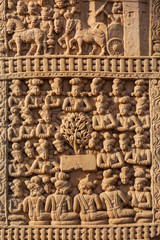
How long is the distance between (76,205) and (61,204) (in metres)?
0.18

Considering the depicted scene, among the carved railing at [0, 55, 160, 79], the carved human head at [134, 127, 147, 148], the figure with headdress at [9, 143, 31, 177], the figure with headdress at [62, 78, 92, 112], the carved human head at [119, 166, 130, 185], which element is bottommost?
the carved human head at [119, 166, 130, 185]

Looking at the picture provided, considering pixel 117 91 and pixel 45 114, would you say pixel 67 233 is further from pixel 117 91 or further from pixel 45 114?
pixel 117 91

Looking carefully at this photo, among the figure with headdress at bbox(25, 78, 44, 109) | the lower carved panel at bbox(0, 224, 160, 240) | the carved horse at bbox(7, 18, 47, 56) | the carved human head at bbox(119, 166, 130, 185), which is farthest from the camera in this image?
the carved horse at bbox(7, 18, 47, 56)

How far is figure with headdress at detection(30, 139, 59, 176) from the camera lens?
8.31 meters

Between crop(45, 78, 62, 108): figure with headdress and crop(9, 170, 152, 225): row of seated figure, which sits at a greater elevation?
crop(45, 78, 62, 108): figure with headdress

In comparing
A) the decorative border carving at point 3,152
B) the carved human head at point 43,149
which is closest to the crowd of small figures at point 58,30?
the decorative border carving at point 3,152

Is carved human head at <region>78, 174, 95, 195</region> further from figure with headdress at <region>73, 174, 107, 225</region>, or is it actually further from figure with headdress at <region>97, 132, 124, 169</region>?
figure with headdress at <region>97, 132, 124, 169</region>

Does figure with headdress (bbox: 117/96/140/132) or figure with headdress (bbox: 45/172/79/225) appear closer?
figure with headdress (bbox: 45/172/79/225)

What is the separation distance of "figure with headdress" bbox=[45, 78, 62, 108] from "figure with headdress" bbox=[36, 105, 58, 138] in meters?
0.08

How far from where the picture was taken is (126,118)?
8438 millimetres

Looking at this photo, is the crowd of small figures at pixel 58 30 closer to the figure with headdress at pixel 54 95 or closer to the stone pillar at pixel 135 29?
the stone pillar at pixel 135 29

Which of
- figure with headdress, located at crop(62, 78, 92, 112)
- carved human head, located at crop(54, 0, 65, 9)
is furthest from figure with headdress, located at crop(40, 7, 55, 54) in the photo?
figure with headdress, located at crop(62, 78, 92, 112)

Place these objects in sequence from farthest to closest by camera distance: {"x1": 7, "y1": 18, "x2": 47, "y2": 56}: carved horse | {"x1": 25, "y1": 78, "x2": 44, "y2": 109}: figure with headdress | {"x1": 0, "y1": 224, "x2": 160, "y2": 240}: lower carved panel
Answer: {"x1": 7, "y1": 18, "x2": 47, "y2": 56}: carved horse, {"x1": 25, "y1": 78, "x2": 44, "y2": 109}: figure with headdress, {"x1": 0, "y1": 224, "x2": 160, "y2": 240}: lower carved panel

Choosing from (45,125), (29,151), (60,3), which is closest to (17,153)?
(29,151)
